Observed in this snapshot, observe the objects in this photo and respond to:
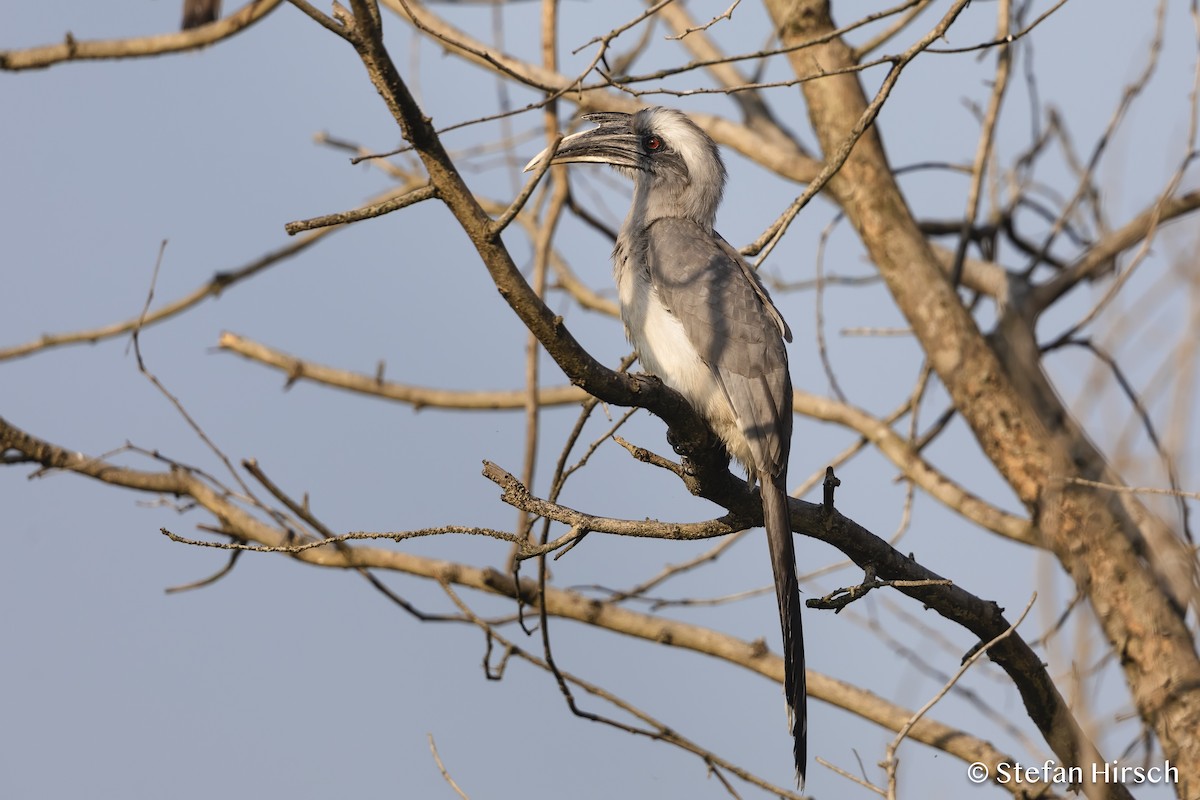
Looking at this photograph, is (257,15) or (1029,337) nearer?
(1029,337)

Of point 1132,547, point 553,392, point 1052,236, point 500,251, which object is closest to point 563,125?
point 553,392

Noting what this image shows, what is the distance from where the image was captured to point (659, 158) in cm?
557

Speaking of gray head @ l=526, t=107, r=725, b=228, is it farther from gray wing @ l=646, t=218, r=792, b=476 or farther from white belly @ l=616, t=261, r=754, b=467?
white belly @ l=616, t=261, r=754, b=467

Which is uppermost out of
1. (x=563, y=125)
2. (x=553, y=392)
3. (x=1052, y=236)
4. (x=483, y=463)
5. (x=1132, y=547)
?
(x=563, y=125)

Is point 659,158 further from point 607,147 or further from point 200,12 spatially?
point 200,12

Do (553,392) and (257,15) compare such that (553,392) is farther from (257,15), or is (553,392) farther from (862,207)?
(257,15)

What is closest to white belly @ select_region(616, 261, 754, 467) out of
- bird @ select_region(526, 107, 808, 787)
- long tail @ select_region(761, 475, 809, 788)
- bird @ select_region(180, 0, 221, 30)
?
bird @ select_region(526, 107, 808, 787)

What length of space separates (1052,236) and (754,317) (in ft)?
11.6

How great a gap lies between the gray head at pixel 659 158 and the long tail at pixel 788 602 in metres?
1.79

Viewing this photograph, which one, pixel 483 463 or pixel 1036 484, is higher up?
pixel 1036 484

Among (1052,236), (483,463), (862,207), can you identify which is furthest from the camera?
(1052,236)

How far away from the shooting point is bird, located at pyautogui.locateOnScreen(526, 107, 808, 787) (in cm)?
407

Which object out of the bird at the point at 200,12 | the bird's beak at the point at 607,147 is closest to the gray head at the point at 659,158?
the bird's beak at the point at 607,147

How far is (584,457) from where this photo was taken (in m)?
4.32
